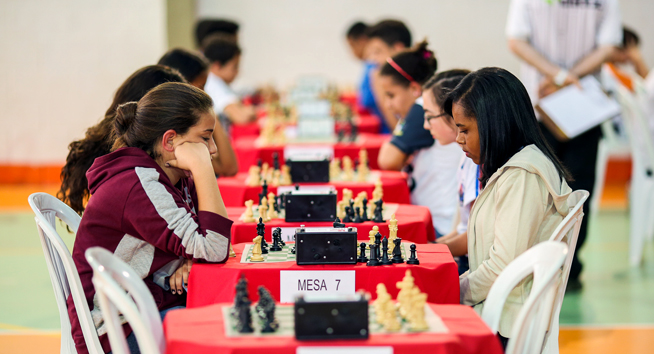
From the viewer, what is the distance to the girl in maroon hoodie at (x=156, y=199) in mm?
1926

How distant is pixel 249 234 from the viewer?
8.23ft

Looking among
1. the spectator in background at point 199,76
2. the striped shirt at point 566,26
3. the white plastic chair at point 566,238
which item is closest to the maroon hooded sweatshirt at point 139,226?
the white plastic chair at point 566,238

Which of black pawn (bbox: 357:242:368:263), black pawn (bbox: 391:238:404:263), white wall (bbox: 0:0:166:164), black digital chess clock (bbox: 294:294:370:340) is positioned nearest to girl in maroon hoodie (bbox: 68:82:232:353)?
black pawn (bbox: 357:242:368:263)

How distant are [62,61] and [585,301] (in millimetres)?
5870

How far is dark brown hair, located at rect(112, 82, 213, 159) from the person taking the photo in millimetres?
2045

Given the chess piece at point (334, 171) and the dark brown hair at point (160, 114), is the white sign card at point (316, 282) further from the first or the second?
the chess piece at point (334, 171)

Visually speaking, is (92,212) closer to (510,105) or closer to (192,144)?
(192,144)

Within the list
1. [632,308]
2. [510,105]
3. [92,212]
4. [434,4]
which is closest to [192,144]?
[92,212]

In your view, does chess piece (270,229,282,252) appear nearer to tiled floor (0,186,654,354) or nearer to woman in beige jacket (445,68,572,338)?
woman in beige jacket (445,68,572,338)

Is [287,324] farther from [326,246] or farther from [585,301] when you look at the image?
[585,301]

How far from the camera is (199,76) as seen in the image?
3.70m

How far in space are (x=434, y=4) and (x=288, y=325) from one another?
8.32 metres

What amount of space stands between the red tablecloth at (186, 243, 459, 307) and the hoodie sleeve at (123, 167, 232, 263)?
6 cm

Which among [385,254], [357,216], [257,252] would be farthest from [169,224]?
[357,216]
